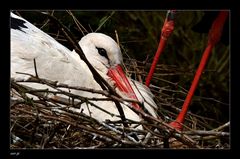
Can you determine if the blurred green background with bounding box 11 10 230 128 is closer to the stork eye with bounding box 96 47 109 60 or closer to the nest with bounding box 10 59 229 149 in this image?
the stork eye with bounding box 96 47 109 60

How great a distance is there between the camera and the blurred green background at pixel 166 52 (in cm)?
263

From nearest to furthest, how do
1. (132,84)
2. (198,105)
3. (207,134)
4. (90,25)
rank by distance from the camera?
1. (207,134)
2. (132,84)
3. (90,25)
4. (198,105)

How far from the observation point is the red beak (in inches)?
95.6

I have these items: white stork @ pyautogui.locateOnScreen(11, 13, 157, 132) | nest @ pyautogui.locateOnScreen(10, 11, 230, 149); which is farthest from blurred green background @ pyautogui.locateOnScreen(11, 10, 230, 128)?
nest @ pyautogui.locateOnScreen(10, 11, 230, 149)

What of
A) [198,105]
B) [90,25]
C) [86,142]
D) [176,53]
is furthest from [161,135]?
[176,53]

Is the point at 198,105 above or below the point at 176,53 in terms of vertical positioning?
below

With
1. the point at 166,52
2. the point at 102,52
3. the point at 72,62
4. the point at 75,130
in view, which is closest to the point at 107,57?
the point at 102,52

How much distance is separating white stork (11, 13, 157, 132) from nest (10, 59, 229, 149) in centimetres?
14

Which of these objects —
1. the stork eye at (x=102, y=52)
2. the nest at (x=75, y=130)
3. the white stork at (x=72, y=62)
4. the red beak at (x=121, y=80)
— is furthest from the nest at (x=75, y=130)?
the stork eye at (x=102, y=52)

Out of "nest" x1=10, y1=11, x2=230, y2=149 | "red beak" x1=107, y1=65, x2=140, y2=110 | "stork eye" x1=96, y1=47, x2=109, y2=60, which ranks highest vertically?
"stork eye" x1=96, y1=47, x2=109, y2=60

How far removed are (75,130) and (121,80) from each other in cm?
40

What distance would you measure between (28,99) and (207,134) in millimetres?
488

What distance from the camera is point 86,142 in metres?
2.13
